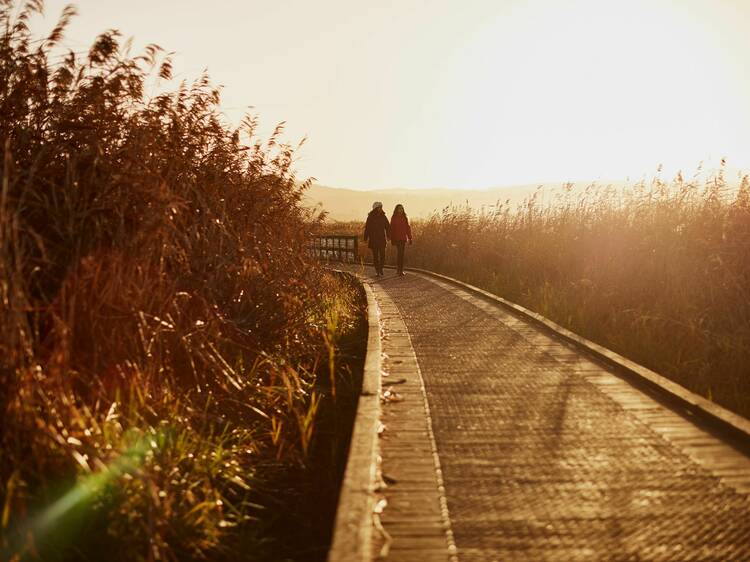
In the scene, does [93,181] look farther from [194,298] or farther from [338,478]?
[338,478]

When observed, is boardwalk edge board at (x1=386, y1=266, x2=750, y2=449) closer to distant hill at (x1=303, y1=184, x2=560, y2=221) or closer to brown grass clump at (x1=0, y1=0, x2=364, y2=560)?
brown grass clump at (x1=0, y1=0, x2=364, y2=560)

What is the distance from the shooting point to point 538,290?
1199 centimetres

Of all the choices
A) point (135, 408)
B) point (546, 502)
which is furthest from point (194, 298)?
point (546, 502)

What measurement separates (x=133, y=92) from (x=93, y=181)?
1196 mm

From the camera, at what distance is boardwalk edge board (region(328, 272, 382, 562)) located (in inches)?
121

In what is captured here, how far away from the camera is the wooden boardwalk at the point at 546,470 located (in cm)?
327

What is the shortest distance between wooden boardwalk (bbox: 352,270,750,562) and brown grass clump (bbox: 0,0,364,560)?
0.78 m

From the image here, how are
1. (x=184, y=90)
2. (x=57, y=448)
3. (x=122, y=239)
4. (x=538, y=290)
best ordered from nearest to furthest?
(x=57, y=448) → (x=122, y=239) → (x=184, y=90) → (x=538, y=290)

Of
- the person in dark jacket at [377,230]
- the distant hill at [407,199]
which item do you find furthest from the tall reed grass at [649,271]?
the distant hill at [407,199]

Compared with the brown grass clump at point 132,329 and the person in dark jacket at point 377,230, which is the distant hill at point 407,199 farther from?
the brown grass clump at point 132,329

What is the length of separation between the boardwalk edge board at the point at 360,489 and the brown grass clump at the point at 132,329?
1.18ft

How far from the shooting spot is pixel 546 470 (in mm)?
4141

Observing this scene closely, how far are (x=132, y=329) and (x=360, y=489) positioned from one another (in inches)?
73.7

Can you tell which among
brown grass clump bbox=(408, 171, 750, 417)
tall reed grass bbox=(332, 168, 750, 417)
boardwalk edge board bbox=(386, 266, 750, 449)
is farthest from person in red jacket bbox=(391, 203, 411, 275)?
boardwalk edge board bbox=(386, 266, 750, 449)
